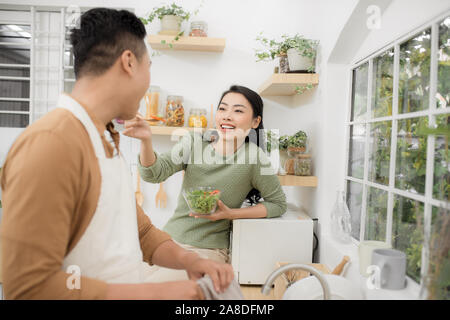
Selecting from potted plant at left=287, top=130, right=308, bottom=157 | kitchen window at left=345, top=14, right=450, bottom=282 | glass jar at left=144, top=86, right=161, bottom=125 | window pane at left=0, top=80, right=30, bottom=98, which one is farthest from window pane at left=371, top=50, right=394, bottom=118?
window pane at left=0, top=80, right=30, bottom=98

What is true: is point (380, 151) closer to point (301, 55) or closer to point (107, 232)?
point (301, 55)

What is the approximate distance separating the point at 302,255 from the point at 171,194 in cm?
112

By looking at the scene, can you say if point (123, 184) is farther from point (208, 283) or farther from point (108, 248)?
point (208, 283)

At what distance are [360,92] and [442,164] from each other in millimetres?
854

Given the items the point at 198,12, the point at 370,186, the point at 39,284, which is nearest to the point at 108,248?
the point at 39,284

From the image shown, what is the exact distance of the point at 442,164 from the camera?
1189 mm

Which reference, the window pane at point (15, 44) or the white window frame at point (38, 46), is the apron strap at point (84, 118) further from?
the window pane at point (15, 44)

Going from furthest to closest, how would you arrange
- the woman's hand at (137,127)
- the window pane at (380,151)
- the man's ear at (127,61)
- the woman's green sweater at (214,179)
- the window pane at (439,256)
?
the woman's green sweater at (214,179)
the window pane at (380,151)
the woman's hand at (137,127)
the man's ear at (127,61)
the window pane at (439,256)

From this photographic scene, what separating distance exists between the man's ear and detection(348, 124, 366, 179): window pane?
1301mm

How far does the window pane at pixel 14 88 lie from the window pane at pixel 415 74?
2594mm

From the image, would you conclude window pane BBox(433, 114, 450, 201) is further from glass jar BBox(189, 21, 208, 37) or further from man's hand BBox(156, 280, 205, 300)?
glass jar BBox(189, 21, 208, 37)

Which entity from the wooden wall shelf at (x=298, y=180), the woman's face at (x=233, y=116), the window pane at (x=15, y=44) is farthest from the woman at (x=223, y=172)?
the window pane at (x=15, y=44)

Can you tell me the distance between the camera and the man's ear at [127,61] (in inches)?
37.4

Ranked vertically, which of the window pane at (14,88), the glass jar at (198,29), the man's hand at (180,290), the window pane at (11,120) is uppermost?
the glass jar at (198,29)
